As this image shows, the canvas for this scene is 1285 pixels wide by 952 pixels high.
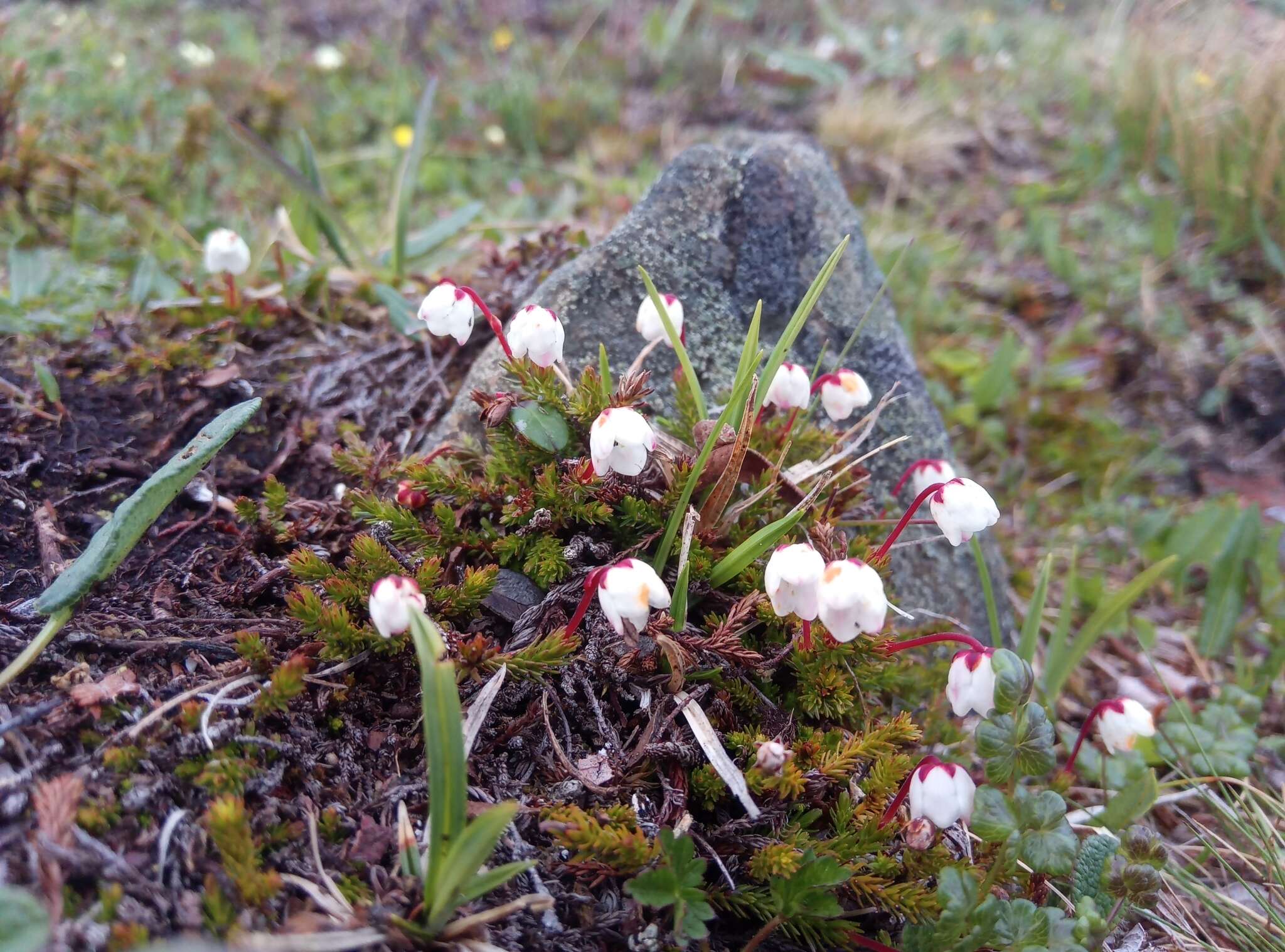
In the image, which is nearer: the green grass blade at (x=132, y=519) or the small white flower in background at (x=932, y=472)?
the green grass blade at (x=132, y=519)

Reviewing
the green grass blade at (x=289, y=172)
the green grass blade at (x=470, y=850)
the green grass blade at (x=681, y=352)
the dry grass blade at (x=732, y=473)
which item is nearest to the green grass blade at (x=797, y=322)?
the dry grass blade at (x=732, y=473)

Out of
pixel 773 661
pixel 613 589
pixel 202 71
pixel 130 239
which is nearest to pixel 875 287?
pixel 773 661

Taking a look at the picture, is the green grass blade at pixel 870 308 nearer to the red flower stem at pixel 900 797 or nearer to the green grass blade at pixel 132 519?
the red flower stem at pixel 900 797

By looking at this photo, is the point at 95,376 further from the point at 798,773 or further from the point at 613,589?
the point at 798,773

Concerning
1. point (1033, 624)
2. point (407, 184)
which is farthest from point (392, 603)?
point (407, 184)

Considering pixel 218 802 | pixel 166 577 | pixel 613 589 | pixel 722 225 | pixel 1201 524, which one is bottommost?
pixel 1201 524

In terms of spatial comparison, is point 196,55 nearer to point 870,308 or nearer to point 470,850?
point 870,308
